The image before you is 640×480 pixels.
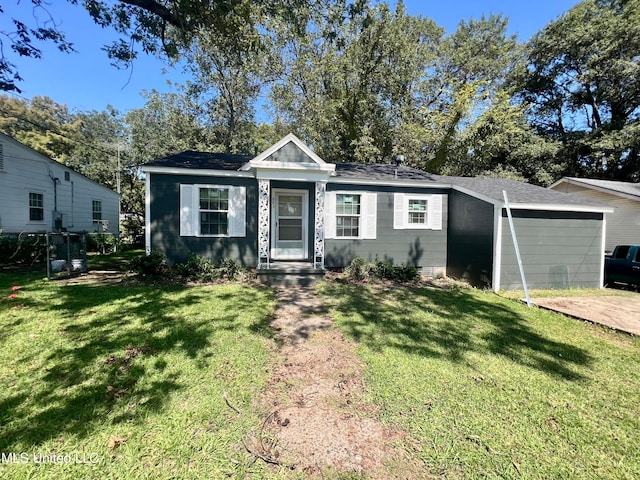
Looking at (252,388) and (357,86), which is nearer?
A: (252,388)

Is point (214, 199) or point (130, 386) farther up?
point (214, 199)

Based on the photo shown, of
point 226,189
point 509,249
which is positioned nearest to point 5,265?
point 226,189

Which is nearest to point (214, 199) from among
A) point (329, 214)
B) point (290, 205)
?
point (290, 205)

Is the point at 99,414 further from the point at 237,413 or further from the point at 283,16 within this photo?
the point at 283,16

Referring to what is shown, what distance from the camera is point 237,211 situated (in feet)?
27.7

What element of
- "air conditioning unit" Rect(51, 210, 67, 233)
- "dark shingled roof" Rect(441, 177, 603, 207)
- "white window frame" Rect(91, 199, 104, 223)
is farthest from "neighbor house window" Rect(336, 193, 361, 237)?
"white window frame" Rect(91, 199, 104, 223)

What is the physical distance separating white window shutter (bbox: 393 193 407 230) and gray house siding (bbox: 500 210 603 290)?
9.31 feet

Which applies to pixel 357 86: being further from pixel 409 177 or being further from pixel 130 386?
pixel 130 386

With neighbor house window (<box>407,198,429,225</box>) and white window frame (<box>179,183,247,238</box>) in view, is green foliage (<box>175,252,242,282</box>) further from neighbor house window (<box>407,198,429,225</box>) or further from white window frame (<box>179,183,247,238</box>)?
neighbor house window (<box>407,198,429,225</box>)

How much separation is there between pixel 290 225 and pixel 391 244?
11.1ft

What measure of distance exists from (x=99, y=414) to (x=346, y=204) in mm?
7663

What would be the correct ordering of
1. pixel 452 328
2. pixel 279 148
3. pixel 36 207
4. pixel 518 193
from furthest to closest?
pixel 36 207 → pixel 518 193 → pixel 279 148 → pixel 452 328

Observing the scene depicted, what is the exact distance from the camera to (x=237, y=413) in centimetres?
257

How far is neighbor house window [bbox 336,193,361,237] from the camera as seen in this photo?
9070mm
